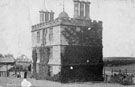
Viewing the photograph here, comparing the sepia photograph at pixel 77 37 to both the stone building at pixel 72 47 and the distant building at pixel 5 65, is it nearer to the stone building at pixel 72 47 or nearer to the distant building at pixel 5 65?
the stone building at pixel 72 47

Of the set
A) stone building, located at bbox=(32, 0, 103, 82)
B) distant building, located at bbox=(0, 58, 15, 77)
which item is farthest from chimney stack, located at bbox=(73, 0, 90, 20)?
distant building, located at bbox=(0, 58, 15, 77)

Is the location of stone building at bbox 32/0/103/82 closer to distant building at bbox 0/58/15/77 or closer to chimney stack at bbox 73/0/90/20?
chimney stack at bbox 73/0/90/20

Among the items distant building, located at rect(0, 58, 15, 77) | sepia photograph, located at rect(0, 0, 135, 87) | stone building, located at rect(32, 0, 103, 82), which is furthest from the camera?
distant building, located at rect(0, 58, 15, 77)

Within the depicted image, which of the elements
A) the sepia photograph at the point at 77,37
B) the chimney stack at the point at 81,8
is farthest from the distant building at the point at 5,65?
the chimney stack at the point at 81,8

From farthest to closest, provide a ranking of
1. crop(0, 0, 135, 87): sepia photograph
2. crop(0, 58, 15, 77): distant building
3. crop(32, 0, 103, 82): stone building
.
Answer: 1. crop(0, 58, 15, 77): distant building
2. crop(32, 0, 103, 82): stone building
3. crop(0, 0, 135, 87): sepia photograph

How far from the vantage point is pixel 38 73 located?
28.6m

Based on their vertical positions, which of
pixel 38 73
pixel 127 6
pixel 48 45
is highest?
pixel 127 6

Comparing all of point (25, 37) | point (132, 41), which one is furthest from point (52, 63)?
point (132, 41)

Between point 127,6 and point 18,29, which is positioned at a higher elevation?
point 127,6

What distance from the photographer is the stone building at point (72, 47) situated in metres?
24.9

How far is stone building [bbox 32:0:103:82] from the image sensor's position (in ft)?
81.8

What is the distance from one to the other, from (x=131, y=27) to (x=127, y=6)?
2545 millimetres

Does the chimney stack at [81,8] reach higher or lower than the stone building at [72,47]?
higher

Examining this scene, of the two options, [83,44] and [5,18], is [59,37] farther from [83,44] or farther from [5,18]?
[5,18]
